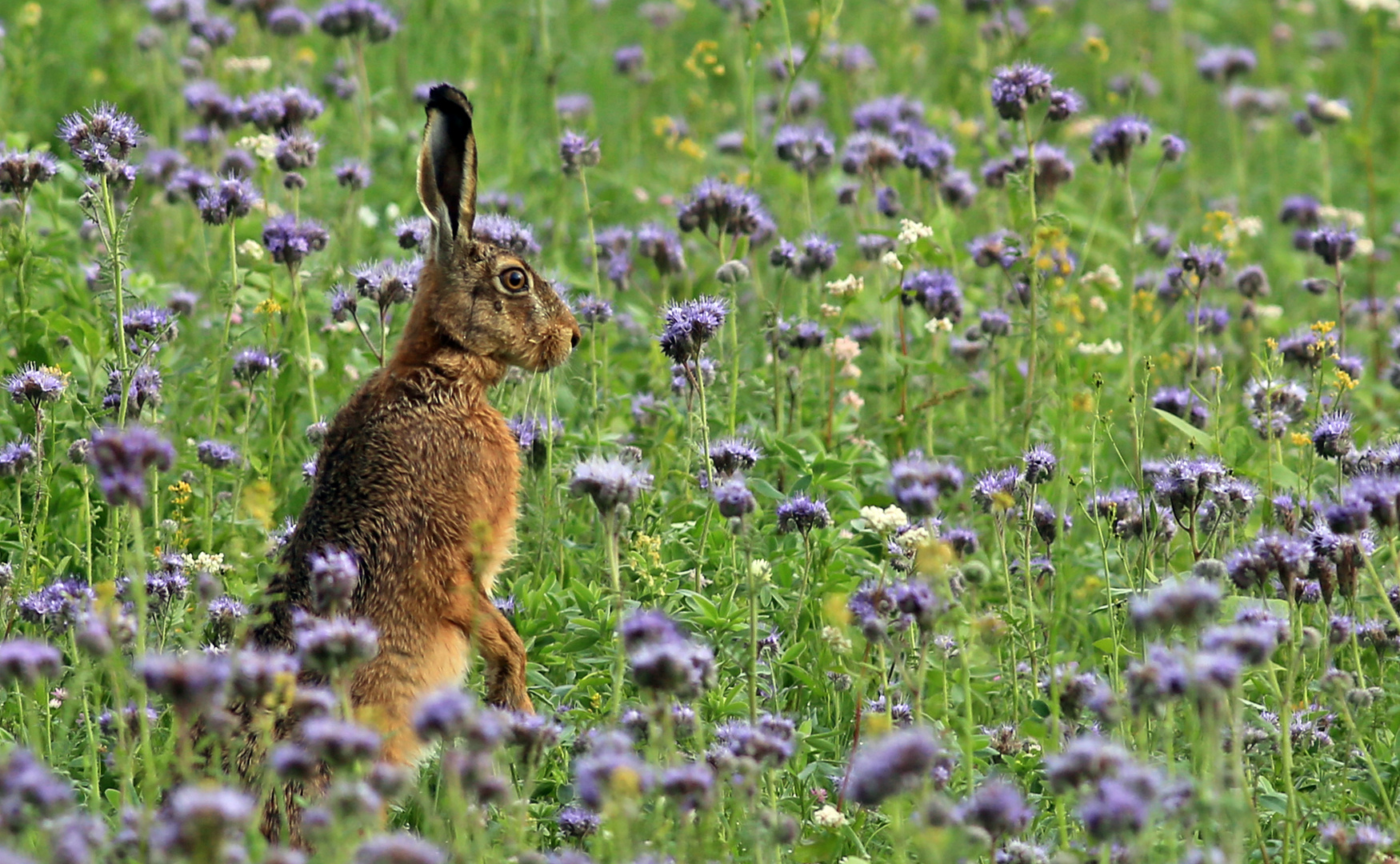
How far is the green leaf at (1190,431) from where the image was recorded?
→ 605 cm

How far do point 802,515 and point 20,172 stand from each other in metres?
2.85

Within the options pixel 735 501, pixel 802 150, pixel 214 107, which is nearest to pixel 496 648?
pixel 735 501

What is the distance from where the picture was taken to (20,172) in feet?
19.3

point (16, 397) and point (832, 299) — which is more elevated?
point (832, 299)

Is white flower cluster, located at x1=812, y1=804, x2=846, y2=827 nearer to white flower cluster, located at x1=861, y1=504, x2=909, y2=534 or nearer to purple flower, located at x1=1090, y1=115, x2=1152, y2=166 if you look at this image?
white flower cluster, located at x1=861, y1=504, x2=909, y2=534

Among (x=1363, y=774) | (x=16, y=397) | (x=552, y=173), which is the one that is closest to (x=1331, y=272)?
(x=552, y=173)

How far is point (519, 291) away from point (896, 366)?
2.25 m

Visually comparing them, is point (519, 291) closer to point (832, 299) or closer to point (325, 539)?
point (325, 539)

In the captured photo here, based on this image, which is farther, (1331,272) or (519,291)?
(1331,272)

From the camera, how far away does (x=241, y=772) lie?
473 centimetres

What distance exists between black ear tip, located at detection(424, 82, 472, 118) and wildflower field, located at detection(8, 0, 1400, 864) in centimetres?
53

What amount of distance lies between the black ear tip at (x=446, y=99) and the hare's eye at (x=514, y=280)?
534 millimetres

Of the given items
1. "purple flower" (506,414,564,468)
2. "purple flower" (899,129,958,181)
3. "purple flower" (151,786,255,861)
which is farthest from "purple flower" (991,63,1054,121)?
"purple flower" (151,786,255,861)

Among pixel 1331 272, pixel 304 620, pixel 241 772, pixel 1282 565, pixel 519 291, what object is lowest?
pixel 241 772
